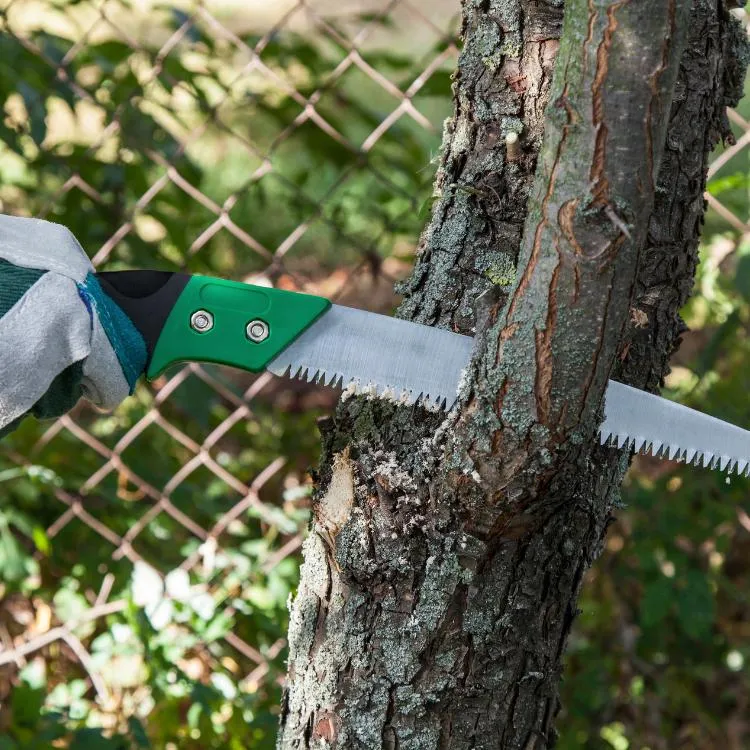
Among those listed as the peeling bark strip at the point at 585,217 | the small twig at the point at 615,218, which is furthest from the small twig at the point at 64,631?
the small twig at the point at 615,218

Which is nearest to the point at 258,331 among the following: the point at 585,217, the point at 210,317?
the point at 210,317

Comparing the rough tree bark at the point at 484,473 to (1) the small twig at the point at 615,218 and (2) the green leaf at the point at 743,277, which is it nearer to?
(1) the small twig at the point at 615,218

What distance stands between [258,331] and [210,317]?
6cm

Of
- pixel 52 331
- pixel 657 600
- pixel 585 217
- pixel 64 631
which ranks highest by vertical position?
pixel 657 600

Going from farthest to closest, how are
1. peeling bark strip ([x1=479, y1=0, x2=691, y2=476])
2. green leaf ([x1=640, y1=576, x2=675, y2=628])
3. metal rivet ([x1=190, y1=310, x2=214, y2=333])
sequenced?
green leaf ([x1=640, y1=576, x2=675, y2=628]) → metal rivet ([x1=190, y1=310, x2=214, y2=333]) → peeling bark strip ([x1=479, y1=0, x2=691, y2=476])

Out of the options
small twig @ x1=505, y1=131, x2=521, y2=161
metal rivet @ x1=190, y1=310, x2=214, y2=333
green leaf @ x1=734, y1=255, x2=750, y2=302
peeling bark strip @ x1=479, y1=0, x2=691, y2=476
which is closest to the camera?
peeling bark strip @ x1=479, y1=0, x2=691, y2=476

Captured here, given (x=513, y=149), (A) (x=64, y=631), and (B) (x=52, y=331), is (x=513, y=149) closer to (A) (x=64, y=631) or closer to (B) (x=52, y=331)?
(B) (x=52, y=331)

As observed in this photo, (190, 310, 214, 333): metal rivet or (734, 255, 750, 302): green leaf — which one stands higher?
(734, 255, 750, 302): green leaf

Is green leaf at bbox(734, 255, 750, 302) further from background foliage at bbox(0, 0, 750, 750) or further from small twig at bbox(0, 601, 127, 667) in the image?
small twig at bbox(0, 601, 127, 667)

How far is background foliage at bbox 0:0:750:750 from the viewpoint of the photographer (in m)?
1.86

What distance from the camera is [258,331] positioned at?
1114 millimetres

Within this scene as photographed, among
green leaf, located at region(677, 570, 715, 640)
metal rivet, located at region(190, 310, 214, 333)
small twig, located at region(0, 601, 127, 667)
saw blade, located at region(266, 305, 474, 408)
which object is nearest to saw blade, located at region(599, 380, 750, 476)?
saw blade, located at region(266, 305, 474, 408)

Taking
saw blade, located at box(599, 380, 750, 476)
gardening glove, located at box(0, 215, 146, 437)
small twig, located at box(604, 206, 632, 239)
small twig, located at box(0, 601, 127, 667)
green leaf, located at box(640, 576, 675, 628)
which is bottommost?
small twig, located at box(0, 601, 127, 667)

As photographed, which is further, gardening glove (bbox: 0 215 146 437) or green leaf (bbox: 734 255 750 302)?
green leaf (bbox: 734 255 750 302)
